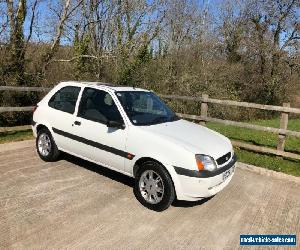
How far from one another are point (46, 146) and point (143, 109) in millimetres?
2319

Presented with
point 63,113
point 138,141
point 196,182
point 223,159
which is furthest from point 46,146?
point 223,159

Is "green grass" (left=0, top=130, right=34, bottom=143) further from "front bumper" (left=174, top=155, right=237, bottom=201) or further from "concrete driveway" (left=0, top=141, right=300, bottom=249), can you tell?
"front bumper" (left=174, top=155, right=237, bottom=201)

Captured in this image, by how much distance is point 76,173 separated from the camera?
636 cm

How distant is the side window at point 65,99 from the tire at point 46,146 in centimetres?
58

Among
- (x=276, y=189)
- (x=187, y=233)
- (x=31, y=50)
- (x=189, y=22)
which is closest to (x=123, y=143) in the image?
(x=187, y=233)

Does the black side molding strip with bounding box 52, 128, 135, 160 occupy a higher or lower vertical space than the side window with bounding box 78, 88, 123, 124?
lower

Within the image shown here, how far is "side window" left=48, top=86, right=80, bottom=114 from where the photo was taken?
6.36 meters

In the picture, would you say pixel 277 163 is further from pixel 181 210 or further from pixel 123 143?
pixel 123 143

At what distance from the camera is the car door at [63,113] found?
247 inches

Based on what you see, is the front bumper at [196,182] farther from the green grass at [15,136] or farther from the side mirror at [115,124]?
the green grass at [15,136]

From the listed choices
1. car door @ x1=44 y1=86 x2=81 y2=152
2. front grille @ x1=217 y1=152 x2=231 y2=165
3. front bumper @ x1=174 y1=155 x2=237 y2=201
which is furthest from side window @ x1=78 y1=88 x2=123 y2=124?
front grille @ x1=217 y1=152 x2=231 y2=165

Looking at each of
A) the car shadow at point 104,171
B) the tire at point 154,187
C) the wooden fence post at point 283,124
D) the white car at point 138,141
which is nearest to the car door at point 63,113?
the white car at point 138,141

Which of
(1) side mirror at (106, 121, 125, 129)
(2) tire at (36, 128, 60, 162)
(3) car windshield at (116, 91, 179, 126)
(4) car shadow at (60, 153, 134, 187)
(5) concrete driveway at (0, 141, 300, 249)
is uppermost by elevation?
(3) car windshield at (116, 91, 179, 126)

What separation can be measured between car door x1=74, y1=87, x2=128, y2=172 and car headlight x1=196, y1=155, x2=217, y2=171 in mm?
1224
